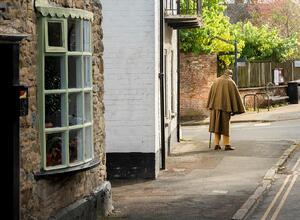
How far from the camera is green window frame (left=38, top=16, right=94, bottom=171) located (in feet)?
27.5

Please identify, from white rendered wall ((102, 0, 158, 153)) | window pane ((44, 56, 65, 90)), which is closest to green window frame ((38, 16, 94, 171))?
window pane ((44, 56, 65, 90))

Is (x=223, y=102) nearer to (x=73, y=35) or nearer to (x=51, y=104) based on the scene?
(x=73, y=35)

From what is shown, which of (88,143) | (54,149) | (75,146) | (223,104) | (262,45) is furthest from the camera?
(262,45)

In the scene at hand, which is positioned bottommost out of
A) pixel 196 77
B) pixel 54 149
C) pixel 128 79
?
pixel 54 149

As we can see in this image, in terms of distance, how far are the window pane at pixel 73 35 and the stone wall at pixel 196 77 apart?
60.6ft

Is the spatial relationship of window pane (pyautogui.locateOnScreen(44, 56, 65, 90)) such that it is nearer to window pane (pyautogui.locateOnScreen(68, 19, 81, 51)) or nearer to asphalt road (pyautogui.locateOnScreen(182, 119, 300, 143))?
window pane (pyautogui.locateOnScreen(68, 19, 81, 51))

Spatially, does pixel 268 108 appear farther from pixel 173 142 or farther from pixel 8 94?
pixel 8 94

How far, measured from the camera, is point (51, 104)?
8.55 m

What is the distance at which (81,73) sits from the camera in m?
9.13

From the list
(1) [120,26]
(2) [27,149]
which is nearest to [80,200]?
(2) [27,149]

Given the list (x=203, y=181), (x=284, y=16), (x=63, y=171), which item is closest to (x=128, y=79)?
(x=203, y=181)

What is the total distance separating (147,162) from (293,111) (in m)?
16.4

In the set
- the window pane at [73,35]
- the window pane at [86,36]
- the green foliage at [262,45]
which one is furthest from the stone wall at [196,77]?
the window pane at [73,35]

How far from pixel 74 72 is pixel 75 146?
989 mm
